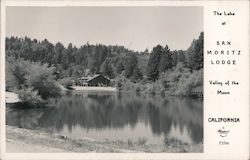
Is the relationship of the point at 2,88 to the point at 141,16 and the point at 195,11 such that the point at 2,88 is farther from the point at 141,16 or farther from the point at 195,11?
the point at 195,11

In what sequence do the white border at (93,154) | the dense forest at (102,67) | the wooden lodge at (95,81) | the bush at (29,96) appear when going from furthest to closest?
the wooden lodge at (95,81) → the bush at (29,96) → the dense forest at (102,67) → the white border at (93,154)

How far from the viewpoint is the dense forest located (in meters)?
8.00

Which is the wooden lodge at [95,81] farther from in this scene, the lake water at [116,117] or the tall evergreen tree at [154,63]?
the tall evergreen tree at [154,63]

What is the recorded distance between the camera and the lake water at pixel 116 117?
26.3 feet

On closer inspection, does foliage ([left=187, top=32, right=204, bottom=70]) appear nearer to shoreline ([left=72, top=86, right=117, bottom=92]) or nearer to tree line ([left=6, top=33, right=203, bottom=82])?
tree line ([left=6, top=33, right=203, bottom=82])

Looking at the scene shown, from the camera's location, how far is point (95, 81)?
27.0ft

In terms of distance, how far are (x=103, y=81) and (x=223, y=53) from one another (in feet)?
4.65

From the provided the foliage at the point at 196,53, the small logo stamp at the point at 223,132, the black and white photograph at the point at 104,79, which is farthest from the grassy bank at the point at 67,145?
the foliage at the point at 196,53

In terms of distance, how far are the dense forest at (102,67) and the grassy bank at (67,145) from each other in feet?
1.54

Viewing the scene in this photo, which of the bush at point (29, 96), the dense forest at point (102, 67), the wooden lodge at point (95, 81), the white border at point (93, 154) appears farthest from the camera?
the wooden lodge at point (95, 81)

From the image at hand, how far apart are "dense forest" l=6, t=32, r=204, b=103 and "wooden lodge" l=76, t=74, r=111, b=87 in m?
0.05

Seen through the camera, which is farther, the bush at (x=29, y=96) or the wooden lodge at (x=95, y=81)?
the wooden lodge at (x=95, y=81)

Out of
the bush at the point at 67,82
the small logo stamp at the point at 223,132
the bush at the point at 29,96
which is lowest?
the small logo stamp at the point at 223,132

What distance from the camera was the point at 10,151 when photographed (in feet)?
25.9
